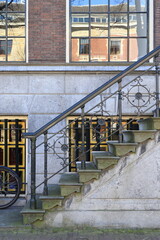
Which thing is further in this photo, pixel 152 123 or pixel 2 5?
pixel 2 5

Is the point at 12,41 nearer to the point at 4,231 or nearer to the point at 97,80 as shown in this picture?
the point at 97,80

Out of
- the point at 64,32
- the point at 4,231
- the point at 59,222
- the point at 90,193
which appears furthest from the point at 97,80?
the point at 4,231

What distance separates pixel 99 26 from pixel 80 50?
84cm

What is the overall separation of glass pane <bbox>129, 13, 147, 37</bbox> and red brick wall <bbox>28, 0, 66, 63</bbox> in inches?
74.3

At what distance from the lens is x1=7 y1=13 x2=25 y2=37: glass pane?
7.20 metres

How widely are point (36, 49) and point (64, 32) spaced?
0.85 metres

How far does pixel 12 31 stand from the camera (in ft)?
23.8

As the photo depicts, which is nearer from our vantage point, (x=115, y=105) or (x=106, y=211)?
Result: (x=106, y=211)

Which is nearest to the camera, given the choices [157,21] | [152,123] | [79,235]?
[79,235]

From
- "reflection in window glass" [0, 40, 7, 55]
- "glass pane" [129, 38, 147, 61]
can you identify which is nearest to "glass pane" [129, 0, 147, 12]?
"glass pane" [129, 38, 147, 61]

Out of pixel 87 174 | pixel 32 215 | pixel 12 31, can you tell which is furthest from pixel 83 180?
pixel 12 31

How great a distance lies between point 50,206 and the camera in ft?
15.5

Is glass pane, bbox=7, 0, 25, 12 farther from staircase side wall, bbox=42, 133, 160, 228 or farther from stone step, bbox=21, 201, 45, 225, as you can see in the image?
stone step, bbox=21, 201, 45, 225

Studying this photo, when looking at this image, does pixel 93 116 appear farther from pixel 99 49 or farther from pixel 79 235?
pixel 99 49
